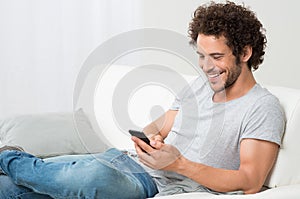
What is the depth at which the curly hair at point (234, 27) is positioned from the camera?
73.8 inches

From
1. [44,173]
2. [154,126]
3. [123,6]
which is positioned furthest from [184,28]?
[44,173]

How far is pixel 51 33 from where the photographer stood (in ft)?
11.9

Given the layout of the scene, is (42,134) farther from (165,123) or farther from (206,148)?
(206,148)

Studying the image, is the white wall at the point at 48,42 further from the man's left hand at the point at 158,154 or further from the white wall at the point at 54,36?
the man's left hand at the point at 158,154

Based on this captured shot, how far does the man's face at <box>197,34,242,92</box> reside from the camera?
6.13 feet

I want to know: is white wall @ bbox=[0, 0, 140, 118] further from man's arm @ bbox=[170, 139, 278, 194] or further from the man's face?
man's arm @ bbox=[170, 139, 278, 194]

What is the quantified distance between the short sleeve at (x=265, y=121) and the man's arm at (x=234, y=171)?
2 centimetres

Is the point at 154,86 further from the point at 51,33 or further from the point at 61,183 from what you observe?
the point at 51,33

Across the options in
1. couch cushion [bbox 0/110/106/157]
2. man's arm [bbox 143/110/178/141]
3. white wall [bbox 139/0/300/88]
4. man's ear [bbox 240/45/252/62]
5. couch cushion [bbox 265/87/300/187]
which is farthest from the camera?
white wall [bbox 139/0/300/88]

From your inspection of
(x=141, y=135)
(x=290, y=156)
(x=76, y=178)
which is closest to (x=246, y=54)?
(x=290, y=156)

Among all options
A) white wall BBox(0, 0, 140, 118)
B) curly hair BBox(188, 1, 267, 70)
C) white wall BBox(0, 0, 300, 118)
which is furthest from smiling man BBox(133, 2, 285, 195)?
white wall BBox(0, 0, 140, 118)

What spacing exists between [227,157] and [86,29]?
6.69 feet

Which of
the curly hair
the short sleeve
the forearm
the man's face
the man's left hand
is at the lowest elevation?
the forearm

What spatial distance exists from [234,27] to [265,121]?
1.04 ft
